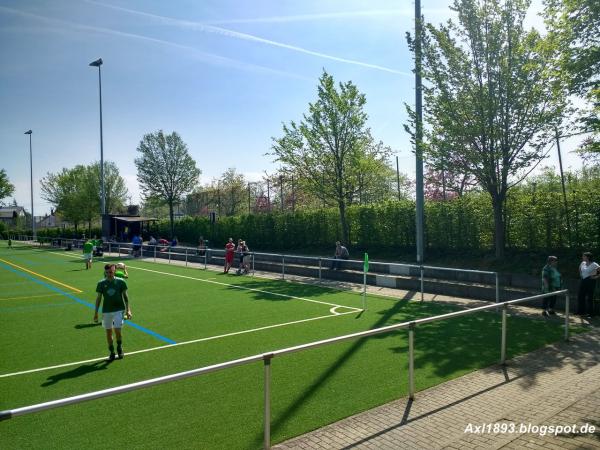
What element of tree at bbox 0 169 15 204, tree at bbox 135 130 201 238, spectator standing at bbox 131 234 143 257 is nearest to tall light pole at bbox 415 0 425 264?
spectator standing at bbox 131 234 143 257

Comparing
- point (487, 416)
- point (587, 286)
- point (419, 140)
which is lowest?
point (487, 416)

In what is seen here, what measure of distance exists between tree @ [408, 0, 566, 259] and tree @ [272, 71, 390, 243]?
708 centimetres

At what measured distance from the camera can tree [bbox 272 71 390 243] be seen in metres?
23.6

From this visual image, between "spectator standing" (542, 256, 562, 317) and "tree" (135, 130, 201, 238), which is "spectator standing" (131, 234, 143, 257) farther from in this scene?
"spectator standing" (542, 256, 562, 317)

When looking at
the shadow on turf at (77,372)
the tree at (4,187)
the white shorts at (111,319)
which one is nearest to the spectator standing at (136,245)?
the white shorts at (111,319)

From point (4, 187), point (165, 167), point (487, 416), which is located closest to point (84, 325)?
point (487, 416)

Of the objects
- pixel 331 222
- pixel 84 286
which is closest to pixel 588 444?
pixel 84 286

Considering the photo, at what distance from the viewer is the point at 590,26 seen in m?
11.5

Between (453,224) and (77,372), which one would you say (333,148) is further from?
(77,372)

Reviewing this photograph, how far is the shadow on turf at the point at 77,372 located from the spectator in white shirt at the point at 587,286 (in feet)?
37.0

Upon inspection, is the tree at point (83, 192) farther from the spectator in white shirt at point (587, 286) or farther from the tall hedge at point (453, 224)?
the spectator in white shirt at point (587, 286)

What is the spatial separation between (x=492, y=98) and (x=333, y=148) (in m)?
9.82

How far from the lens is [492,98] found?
1562 cm

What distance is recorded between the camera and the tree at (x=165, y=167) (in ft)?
150
